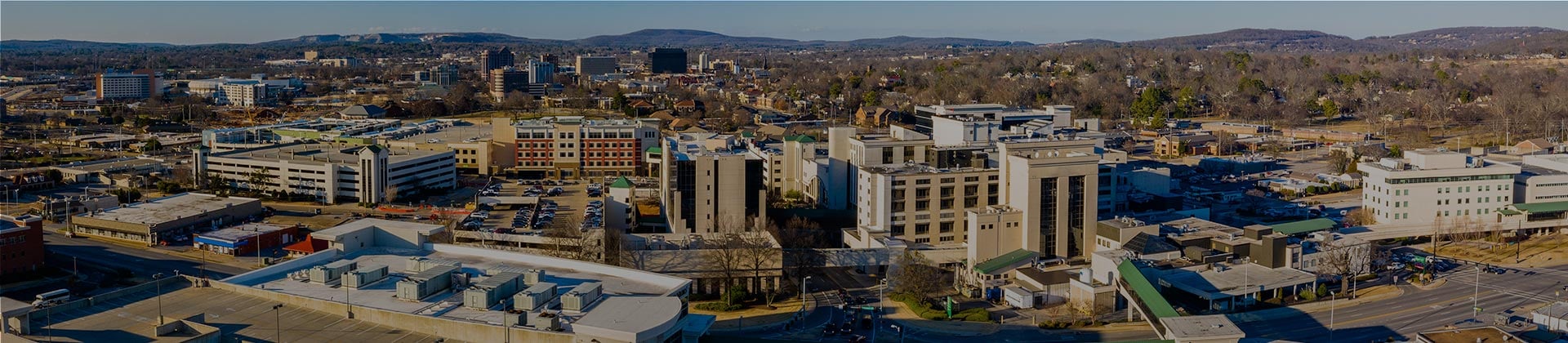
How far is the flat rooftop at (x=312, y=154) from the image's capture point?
21062 mm

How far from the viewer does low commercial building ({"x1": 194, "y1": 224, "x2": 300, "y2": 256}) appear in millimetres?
15984

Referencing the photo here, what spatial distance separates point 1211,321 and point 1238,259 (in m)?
4.35

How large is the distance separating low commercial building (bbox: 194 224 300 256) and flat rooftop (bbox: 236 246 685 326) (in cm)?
550

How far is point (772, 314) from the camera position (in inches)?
504

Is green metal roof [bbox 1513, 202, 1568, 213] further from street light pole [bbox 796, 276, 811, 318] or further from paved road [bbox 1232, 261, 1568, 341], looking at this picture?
street light pole [bbox 796, 276, 811, 318]

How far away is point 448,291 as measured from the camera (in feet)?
31.5

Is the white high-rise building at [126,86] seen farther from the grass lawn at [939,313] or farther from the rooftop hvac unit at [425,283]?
the rooftop hvac unit at [425,283]

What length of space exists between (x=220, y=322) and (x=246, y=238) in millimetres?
8015

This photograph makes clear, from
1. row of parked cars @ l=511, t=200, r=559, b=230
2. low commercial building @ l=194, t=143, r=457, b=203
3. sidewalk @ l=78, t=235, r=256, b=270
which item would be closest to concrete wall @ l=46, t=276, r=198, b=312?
sidewalk @ l=78, t=235, r=256, b=270

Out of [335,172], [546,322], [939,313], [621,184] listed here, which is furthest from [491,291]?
[335,172]

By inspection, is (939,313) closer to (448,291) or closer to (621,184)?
(448,291)

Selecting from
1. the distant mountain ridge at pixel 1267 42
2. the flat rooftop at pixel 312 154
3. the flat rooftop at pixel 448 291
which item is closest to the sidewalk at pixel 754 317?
the flat rooftop at pixel 448 291

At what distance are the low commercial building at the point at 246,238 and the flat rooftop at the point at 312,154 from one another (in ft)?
12.0

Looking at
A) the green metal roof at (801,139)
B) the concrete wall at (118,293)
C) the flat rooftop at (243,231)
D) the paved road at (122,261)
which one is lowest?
the paved road at (122,261)
